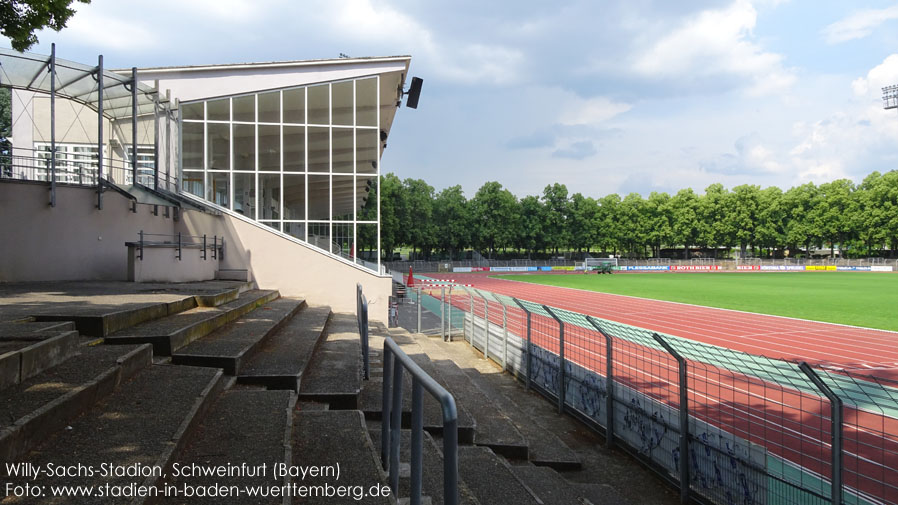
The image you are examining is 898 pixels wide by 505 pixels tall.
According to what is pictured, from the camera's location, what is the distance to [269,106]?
19938mm

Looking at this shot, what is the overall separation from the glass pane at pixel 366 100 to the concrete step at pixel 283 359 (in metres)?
13.3

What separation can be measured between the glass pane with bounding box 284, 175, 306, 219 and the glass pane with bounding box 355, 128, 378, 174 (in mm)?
3510

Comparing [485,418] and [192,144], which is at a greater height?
[192,144]

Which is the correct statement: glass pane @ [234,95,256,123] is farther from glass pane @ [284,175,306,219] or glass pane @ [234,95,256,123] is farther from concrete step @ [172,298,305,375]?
concrete step @ [172,298,305,375]

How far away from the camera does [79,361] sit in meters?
4.29

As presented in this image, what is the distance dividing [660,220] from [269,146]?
7907cm

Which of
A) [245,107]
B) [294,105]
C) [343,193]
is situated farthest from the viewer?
[343,193]

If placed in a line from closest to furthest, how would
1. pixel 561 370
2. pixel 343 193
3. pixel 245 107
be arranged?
pixel 561 370
pixel 245 107
pixel 343 193

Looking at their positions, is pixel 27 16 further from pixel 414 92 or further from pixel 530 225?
pixel 530 225

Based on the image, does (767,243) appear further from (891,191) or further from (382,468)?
(382,468)

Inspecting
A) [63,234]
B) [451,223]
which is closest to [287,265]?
[63,234]

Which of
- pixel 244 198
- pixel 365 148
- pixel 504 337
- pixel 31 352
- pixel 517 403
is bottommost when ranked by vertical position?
pixel 517 403

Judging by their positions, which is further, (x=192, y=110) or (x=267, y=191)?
(x=267, y=191)

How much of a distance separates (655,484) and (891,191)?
96585 millimetres
